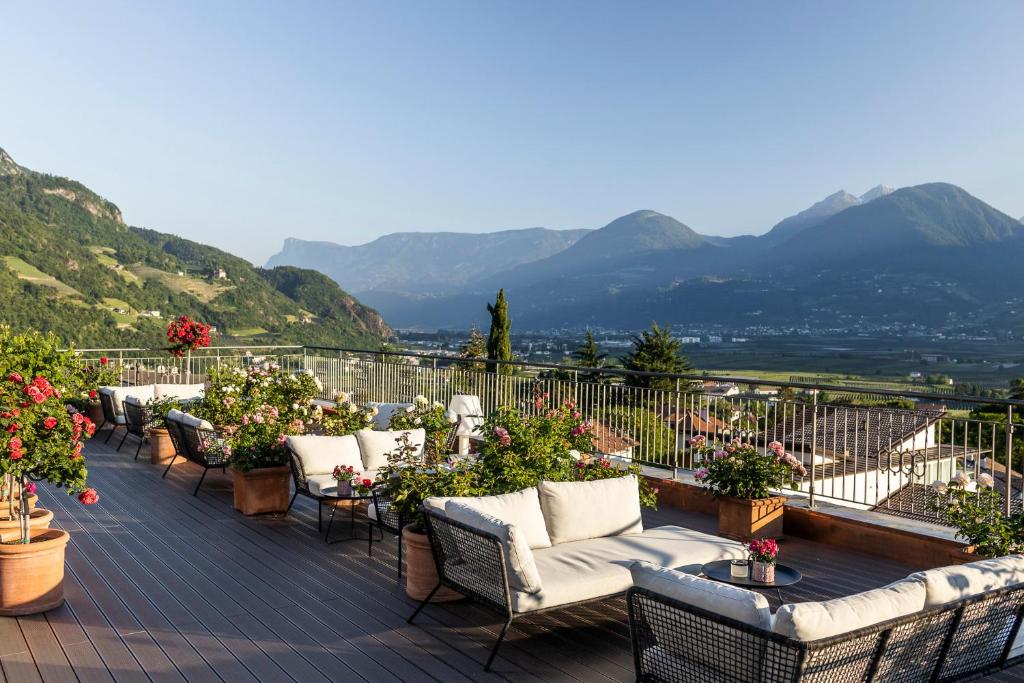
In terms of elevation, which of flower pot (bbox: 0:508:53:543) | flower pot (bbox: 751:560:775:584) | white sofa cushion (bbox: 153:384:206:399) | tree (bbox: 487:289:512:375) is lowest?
flower pot (bbox: 751:560:775:584)

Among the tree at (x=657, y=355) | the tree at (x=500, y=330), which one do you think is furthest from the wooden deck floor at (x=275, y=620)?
the tree at (x=657, y=355)

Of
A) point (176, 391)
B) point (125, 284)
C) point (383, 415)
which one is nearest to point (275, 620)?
point (383, 415)

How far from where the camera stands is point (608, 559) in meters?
4.33

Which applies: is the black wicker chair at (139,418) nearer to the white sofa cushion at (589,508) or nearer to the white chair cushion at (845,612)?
the white sofa cushion at (589,508)

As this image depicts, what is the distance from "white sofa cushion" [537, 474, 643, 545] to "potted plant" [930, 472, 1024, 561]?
1976 mm

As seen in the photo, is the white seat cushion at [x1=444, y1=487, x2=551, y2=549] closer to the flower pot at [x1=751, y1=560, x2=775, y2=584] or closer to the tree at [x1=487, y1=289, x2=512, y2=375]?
the flower pot at [x1=751, y1=560, x2=775, y2=584]

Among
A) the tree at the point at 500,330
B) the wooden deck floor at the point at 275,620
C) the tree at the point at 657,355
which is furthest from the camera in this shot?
the tree at the point at 657,355

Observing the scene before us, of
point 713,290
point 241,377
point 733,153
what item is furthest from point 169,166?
point 713,290

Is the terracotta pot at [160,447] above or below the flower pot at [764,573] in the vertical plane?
below

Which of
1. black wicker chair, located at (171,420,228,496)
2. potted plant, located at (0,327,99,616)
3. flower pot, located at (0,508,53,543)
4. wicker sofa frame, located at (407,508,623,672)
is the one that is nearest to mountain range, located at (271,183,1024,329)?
black wicker chair, located at (171,420,228,496)

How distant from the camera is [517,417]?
592 centimetres

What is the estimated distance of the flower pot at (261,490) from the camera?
6844 mm

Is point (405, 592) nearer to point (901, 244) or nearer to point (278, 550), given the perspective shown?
point (278, 550)

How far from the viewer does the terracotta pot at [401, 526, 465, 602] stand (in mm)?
4625
